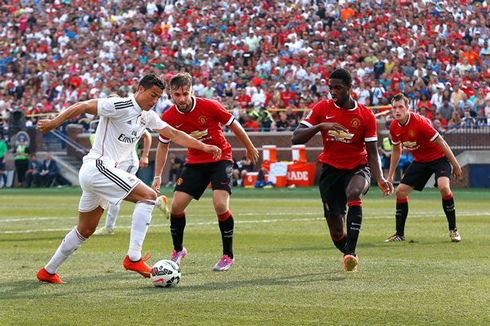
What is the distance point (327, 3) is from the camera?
39.0m

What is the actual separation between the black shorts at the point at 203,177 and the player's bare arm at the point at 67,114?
242 cm

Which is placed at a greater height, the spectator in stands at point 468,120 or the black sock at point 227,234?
the black sock at point 227,234

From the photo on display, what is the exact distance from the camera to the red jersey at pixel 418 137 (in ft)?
49.4

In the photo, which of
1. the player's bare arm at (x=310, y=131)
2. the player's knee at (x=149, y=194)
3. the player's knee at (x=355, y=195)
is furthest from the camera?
the player's knee at (x=355, y=195)

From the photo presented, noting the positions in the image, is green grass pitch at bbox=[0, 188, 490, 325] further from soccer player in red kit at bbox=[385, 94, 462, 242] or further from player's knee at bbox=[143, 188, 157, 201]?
player's knee at bbox=[143, 188, 157, 201]

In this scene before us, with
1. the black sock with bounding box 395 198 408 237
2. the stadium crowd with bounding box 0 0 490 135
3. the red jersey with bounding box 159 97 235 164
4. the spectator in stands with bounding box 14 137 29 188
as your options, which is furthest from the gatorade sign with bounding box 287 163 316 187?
the red jersey with bounding box 159 97 235 164

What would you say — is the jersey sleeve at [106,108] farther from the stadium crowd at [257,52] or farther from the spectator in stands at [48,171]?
the spectator in stands at [48,171]

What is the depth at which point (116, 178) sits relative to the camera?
986 cm

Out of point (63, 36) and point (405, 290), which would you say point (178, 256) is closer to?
point (405, 290)

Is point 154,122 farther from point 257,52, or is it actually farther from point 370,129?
point 257,52

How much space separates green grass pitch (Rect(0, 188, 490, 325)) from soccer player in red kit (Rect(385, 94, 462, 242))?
0.50m

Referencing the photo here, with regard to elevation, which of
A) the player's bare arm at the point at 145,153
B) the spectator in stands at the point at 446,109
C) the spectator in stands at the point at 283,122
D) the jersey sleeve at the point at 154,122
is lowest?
the spectator in stands at the point at 283,122

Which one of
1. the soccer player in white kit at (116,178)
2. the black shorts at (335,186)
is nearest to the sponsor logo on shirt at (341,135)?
the black shorts at (335,186)

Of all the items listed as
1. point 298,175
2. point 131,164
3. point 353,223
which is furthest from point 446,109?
point 353,223
